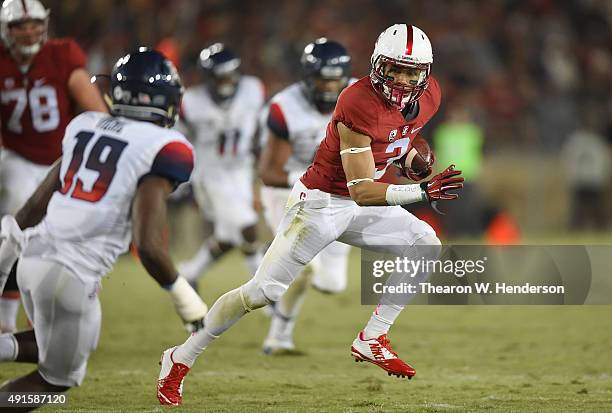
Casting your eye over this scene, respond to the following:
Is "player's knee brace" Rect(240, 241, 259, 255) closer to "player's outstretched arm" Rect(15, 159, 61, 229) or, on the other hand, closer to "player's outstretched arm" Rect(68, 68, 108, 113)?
"player's outstretched arm" Rect(68, 68, 108, 113)

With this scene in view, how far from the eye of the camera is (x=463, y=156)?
1311 centimetres

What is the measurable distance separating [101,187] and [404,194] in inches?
52.1

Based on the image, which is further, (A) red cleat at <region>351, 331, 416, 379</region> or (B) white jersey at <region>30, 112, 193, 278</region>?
(A) red cleat at <region>351, 331, 416, 379</region>

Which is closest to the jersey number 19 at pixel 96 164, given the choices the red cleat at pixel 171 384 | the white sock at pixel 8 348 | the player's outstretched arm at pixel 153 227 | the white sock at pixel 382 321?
the player's outstretched arm at pixel 153 227

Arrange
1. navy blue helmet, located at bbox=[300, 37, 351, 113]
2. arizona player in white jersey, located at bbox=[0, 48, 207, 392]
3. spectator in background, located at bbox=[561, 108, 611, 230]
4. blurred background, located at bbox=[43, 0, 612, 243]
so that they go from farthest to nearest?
1. spectator in background, located at bbox=[561, 108, 611, 230]
2. blurred background, located at bbox=[43, 0, 612, 243]
3. navy blue helmet, located at bbox=[300, 37, 351, 113]
4. arizona player in white jersey, located at bbox=[0, 48, 207, 392]

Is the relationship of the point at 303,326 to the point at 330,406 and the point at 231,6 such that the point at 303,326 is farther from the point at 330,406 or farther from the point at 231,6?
the point at 231,6

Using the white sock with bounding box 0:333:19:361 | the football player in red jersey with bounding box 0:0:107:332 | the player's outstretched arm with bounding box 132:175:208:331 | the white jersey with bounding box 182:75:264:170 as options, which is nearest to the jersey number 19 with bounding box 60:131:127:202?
the player's outstretched arm with bounding box 132:175:208:331

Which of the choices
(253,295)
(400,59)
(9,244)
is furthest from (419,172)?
(9,244)

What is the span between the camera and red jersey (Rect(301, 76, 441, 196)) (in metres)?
4.80

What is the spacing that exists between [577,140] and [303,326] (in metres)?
7.10

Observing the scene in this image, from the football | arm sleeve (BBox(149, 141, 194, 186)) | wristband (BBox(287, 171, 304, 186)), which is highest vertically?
arm sleeve (BBox(149, 141, 194, 186))

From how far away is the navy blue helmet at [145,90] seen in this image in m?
4.36

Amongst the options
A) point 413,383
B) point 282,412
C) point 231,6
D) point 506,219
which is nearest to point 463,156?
point 506,219

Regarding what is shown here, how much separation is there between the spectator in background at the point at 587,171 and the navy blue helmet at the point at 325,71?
777 centimetres
